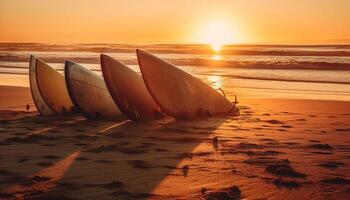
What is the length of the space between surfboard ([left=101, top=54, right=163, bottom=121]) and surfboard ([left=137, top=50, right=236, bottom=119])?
51 cm

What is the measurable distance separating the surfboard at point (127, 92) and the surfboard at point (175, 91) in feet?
1.67

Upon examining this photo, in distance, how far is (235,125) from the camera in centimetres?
653

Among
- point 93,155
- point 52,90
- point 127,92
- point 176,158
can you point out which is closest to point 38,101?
point 52,90

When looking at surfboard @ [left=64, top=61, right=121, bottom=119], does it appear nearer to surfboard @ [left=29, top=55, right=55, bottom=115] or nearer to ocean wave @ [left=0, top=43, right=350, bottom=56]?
surfboard @ [left=29, top=55, right=55, bottom=115]

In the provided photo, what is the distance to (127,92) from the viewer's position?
6.86 metres

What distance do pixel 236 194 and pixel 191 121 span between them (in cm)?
357

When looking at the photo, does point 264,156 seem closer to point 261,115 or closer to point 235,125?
point 235,125

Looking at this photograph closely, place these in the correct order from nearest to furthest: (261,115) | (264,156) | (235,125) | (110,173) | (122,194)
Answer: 1. (122,194)
2. (110,173)
3. (264,156)
4. (235,125)
5. (261,115)

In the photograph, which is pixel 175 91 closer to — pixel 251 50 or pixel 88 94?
Result: pixel 88 94

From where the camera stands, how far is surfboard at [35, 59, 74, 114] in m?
7.71

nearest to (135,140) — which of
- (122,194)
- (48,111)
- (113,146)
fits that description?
(113,146)

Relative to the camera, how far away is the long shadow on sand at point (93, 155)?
3.40 m

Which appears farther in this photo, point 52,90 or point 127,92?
point 52,90

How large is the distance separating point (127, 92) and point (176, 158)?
105 inches
